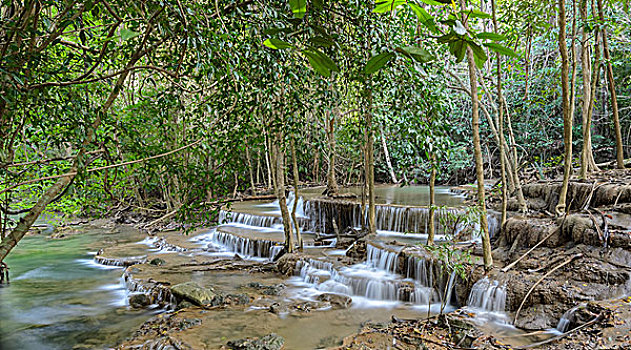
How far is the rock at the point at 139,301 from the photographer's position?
7.40m

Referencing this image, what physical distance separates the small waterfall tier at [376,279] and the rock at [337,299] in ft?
1.24

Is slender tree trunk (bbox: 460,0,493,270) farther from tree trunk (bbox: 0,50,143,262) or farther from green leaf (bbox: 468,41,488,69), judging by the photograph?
green leaf (bbox: 468,41,488,69)

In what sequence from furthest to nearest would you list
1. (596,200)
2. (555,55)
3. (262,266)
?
(555,55)
(262,266)
(596,200)

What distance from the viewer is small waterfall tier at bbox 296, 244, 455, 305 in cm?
698

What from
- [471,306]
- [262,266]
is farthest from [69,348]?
[471,306]

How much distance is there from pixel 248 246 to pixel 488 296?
6419 mm

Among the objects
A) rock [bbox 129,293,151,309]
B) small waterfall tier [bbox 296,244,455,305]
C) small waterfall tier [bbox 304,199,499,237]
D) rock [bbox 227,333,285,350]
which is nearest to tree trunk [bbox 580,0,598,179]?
small waterfall tier [bbox 304,199,499,237]

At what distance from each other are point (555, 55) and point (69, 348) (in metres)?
16.3

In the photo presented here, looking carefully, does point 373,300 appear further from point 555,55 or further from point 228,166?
point 555,55

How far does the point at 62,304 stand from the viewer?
7.88 m

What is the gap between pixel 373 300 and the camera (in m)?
7.18

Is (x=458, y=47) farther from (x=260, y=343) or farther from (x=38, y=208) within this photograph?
(x=260, y=343)

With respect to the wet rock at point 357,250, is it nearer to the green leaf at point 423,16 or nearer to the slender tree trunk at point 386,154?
the slender tree trunk at point 386,154

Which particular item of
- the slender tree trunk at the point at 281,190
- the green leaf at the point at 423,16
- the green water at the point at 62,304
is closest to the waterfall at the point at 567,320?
the slender tree trunk at the point at 281,190
